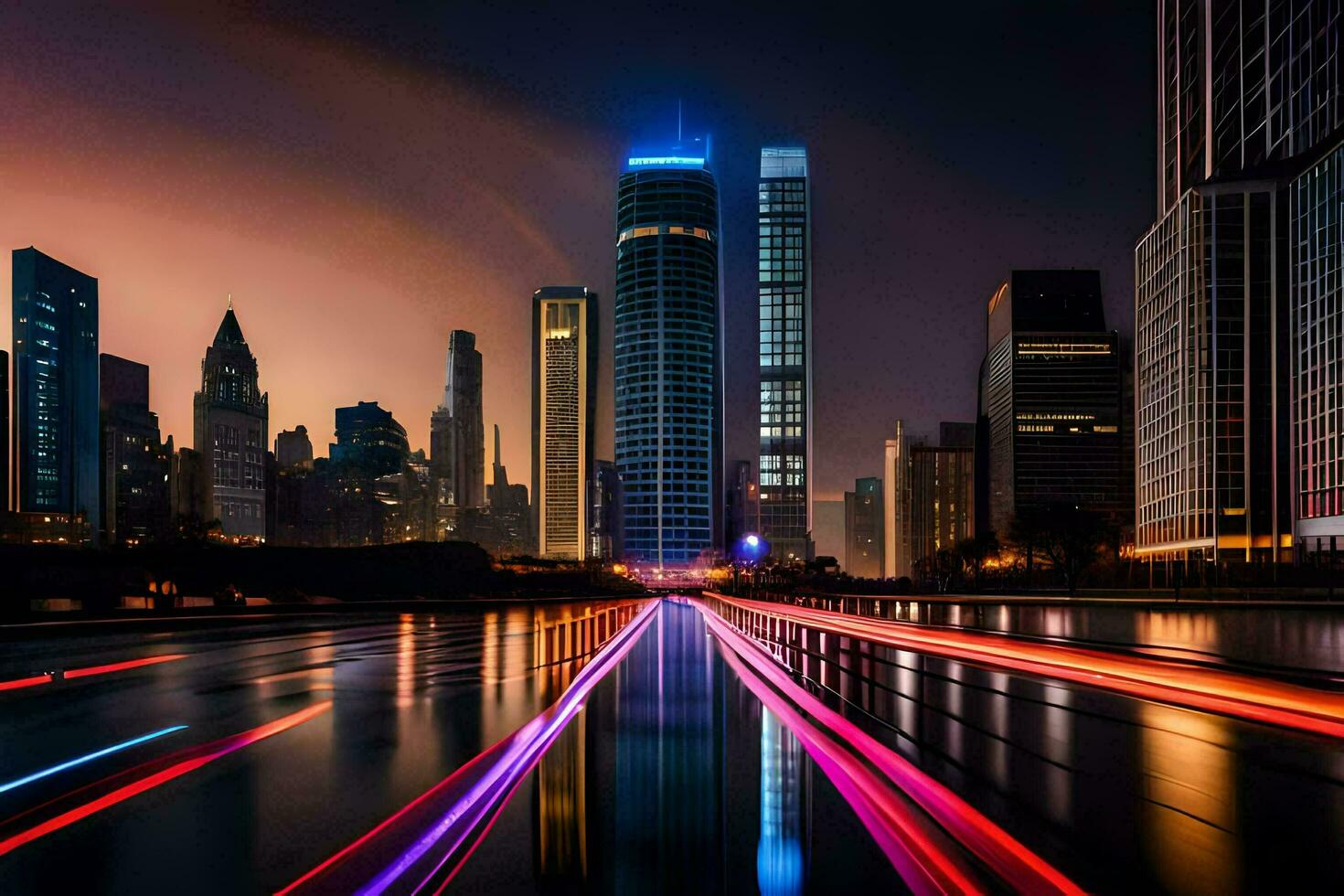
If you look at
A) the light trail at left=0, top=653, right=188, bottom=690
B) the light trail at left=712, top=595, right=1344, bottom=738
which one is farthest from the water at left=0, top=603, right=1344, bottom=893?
the light trail at left=712, top=595, right=1344, bottom=738

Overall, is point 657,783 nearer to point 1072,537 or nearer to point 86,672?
point 86,672

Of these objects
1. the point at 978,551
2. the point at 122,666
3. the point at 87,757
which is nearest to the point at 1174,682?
the point at 87,757

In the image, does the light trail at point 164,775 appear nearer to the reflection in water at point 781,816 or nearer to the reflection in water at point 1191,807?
the reflection in water at point 781,816

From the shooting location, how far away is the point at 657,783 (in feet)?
32.3

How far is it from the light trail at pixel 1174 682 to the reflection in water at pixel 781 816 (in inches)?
123

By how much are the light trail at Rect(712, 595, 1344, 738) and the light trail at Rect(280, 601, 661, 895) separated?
5769 millimetres

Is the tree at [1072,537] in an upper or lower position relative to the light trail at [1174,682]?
lower

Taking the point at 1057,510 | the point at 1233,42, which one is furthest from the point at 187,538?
the point at 1233,42

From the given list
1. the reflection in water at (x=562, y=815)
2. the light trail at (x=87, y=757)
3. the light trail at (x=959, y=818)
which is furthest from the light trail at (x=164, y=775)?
the light trail at (x=959, y=818)

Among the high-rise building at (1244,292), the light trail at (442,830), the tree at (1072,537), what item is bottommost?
the tree at (1072,537)

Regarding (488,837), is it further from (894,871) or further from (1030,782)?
(1030,782)

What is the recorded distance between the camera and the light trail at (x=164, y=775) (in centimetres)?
779

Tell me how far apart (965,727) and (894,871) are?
7212 mm

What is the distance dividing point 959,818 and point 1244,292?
119m
